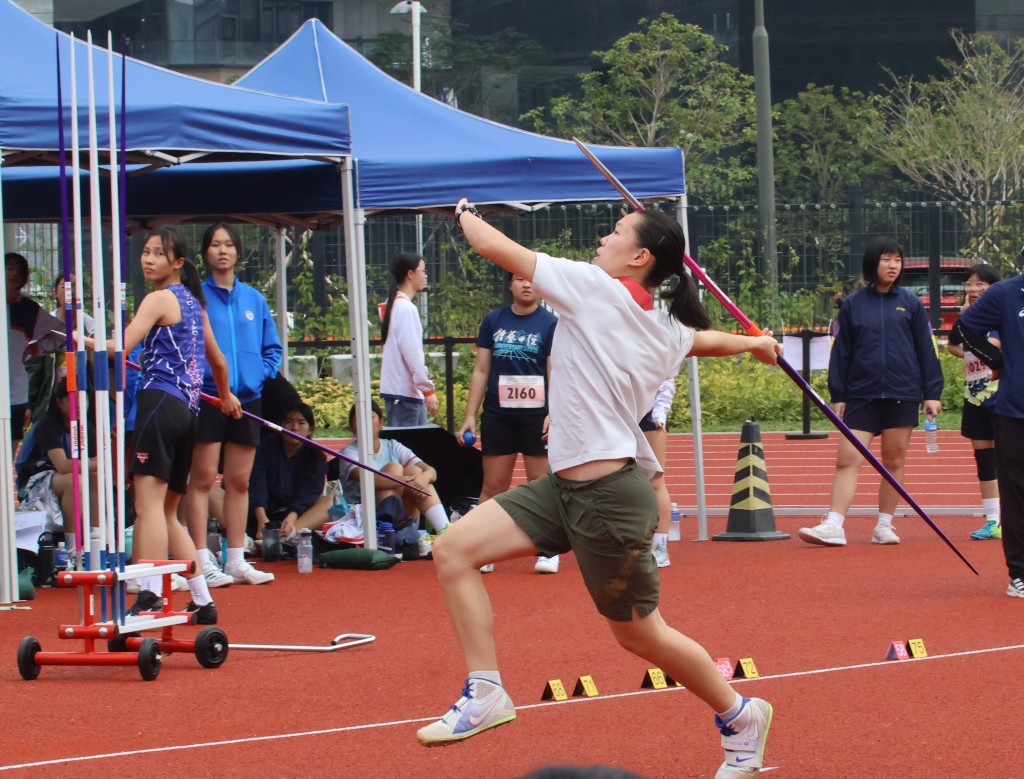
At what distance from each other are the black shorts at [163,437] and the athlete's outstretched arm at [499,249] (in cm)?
318

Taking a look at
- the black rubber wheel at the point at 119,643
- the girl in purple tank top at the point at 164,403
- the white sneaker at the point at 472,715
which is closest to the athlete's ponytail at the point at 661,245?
the white sneaker at the point at 472,715

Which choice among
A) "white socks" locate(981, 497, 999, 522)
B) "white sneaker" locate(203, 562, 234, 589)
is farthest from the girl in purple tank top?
"white socks" locate(981, 497, 999, 522)

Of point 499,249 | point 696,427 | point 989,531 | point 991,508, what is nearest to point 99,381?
point 499,249

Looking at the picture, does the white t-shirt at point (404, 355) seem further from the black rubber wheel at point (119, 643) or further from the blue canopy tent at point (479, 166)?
the black rubber wheel at point (119, 643)

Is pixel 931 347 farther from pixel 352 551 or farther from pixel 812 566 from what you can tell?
pixel 352 551

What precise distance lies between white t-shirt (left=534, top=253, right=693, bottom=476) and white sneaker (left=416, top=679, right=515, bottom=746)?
69 centimetres

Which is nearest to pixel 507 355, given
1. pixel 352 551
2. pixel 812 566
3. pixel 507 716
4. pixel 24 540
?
pixel 352 551

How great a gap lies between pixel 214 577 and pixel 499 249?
5.03m

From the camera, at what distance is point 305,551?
1015 centimetres

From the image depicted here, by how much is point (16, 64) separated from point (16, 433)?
272 centimetres

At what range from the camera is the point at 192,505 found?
28.9 ft

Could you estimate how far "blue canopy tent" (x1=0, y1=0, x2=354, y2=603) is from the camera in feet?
28.0

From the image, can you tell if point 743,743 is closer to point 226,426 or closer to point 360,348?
point 226,426

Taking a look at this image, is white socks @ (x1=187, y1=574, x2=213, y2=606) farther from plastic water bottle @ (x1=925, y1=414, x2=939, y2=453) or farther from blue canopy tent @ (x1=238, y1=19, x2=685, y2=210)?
plastic water bottle @ (x1=925, y1=414, x2=939, y2=453)
